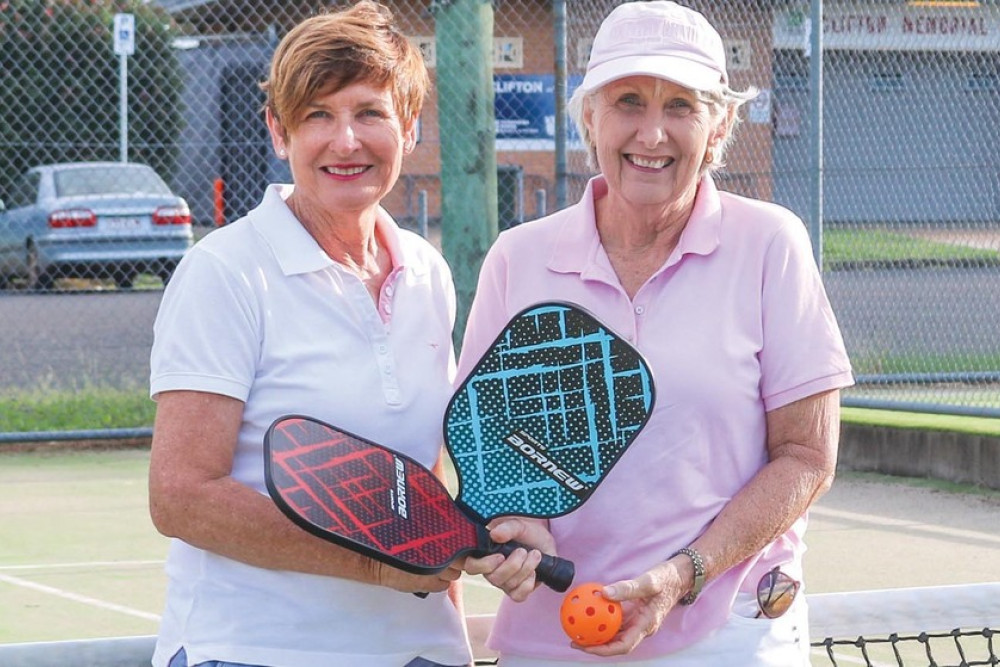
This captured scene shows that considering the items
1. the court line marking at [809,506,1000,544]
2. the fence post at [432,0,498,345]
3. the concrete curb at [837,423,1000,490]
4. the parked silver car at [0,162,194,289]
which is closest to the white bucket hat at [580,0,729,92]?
the court line marking at [809,506,1000,544]

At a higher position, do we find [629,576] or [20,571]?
[629,576]

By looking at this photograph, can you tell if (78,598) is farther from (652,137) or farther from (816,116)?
(816,116)

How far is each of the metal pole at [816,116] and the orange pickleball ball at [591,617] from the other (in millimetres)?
7136

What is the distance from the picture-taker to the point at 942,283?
1030 centimetres

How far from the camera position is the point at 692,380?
2973mm

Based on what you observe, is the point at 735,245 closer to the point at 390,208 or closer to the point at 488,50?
the point at 488,50

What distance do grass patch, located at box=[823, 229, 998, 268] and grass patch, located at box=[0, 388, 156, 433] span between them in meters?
4.07

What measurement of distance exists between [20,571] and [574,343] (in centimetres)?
486

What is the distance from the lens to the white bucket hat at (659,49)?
9.91 feet

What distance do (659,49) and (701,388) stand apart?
0.58m

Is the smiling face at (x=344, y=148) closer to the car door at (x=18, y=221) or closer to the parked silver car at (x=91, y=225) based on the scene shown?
the parked silver car at (x=91, y=225)

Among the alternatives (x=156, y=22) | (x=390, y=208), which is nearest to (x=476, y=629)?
(x=390, y=208)

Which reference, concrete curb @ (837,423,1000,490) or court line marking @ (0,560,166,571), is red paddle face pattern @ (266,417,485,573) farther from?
concrete curb @ (837,423,1000,490)

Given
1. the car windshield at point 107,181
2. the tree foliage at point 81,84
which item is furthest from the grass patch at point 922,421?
the tree foliage at point 81,84
